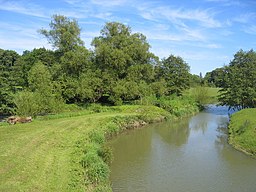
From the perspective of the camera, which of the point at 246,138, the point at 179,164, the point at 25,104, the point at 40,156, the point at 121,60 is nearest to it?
the point at 40,156

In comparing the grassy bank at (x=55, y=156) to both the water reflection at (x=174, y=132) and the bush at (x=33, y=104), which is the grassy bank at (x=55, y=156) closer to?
the bush at (x=33, y=104)

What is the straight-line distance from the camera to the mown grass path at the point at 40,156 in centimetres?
1070

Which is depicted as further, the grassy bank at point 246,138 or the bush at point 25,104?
the bush at point 25,104

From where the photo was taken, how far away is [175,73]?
48.0m

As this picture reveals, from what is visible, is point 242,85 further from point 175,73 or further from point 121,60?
point 121,60

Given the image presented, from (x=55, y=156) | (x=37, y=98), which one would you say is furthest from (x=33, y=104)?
(x=55, y=156)

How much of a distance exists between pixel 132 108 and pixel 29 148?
60.1ft

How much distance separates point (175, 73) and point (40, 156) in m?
37.3

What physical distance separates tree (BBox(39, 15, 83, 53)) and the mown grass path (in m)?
19.0

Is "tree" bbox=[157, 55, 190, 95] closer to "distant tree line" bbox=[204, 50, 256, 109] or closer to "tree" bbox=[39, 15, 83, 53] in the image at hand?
"distant tree line" bbox=[204, 50, 256, 109]

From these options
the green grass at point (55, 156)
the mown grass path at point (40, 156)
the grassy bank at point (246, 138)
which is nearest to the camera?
the mown grass path at point (40, 156)

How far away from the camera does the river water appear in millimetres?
12961

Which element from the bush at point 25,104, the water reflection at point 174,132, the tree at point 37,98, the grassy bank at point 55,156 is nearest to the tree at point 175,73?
the water reflection at point 174,132

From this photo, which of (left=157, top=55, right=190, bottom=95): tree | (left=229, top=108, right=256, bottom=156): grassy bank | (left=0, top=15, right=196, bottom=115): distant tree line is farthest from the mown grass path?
(left=157, top=55, right=190, bottom=95): tree
